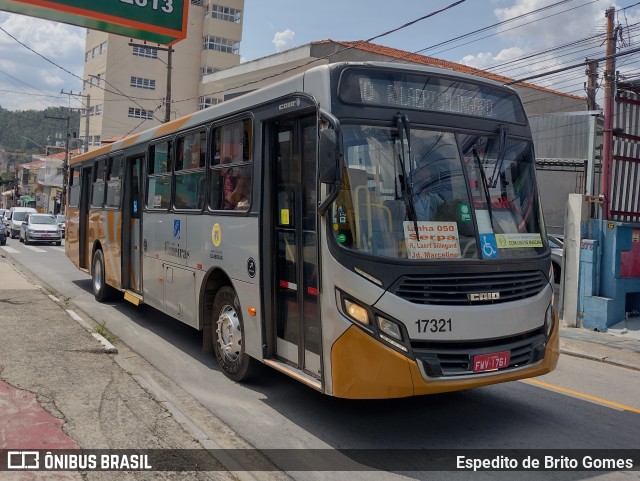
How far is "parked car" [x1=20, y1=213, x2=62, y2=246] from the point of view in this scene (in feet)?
98.8

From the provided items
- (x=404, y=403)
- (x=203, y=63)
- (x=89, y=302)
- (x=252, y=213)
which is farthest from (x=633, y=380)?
(x=203, y=63)

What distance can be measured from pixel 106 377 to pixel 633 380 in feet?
21.8

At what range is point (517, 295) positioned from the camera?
5.33m

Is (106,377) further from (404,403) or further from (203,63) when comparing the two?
(203,63)

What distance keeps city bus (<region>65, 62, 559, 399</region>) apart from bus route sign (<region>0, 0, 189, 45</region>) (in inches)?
122

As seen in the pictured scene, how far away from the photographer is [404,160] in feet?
16.7

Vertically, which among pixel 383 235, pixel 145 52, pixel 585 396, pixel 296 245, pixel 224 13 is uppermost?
pixel 224 13

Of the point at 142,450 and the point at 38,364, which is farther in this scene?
the point at 38,364

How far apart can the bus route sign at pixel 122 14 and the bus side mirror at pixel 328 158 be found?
5314 millimetres

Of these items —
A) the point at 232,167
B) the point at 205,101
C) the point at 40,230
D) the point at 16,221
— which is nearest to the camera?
the point at 232,167

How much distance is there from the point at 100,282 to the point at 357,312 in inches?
341

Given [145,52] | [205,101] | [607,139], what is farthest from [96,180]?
[145,52]

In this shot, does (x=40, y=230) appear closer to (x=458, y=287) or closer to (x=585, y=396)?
(x=585, y=396)

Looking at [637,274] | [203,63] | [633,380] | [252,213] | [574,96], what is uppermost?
[203,63]
